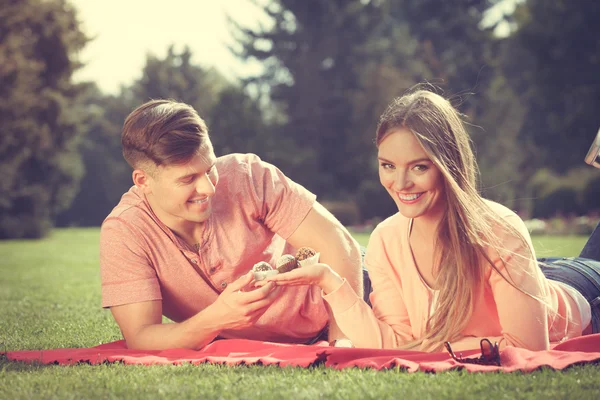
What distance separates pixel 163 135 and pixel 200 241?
76 centimetres

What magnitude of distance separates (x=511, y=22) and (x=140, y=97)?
22528 mm

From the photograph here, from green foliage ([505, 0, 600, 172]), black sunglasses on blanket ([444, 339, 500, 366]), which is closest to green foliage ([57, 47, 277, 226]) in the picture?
green foliage ([505, 0, 600, 172])

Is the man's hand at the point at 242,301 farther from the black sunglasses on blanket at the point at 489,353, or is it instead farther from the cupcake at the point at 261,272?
the black sunglasses on blanket at the point at 489,353

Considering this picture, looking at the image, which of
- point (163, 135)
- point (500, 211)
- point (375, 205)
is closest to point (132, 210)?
point (163, 135)

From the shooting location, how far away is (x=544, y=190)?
27.5 meters

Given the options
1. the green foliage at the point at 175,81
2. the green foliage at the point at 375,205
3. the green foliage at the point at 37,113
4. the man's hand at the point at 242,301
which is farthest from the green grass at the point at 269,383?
the green foliage at the point at 175,81

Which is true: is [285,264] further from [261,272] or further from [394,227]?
[394,227]

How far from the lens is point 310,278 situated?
405cm

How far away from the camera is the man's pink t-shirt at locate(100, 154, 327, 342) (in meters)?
4.43

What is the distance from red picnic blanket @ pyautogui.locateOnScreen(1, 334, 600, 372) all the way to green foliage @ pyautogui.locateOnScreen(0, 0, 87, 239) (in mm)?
25525

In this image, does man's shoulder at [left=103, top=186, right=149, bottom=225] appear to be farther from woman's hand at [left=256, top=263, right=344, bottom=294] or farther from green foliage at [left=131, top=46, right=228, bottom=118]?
green foliage at [left=131, top=46, right=228, bottom=118]

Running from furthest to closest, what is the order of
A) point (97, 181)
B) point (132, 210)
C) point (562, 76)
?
point (97, 181)
point (562, 76)
point (132, 210)

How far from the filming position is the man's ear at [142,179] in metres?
4.43

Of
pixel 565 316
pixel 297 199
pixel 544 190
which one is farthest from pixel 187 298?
pixel 544 190
